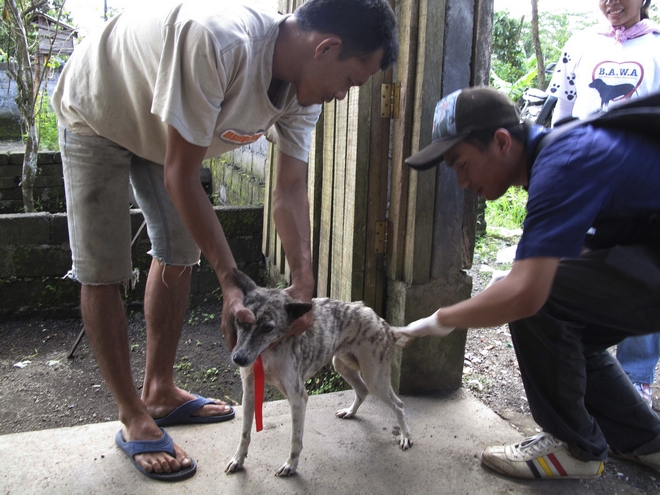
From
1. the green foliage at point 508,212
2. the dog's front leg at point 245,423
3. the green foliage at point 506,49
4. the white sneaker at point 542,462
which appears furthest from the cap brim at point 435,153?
the green foliage at point 506,49

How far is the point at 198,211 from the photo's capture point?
245 centimetres

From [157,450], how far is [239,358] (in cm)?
80

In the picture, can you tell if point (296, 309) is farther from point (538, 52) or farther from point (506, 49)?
point (506, 49)

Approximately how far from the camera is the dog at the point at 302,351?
101 inches

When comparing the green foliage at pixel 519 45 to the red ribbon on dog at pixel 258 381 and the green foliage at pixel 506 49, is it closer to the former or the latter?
the green foliage at pixel 506 49

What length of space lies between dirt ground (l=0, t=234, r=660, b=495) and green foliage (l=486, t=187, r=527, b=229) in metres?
4.13

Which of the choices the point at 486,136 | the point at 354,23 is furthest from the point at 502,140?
the point at 354,23

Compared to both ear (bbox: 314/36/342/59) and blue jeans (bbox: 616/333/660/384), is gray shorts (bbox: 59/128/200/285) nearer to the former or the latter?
ear (bbox: 314/36/342/59)

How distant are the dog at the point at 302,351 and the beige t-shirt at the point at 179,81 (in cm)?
77

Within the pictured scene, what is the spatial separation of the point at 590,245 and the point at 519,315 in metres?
0.71

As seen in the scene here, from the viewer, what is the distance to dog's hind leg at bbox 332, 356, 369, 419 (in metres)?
3.38

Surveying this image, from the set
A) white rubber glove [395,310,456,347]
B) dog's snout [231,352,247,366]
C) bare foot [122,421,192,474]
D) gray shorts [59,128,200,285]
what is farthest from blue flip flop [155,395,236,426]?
white rubber glove [395,310,456,347]

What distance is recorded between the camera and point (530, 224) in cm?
206

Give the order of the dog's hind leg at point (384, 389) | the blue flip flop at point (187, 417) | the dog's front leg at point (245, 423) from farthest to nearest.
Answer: the blue flip flop at point (187, 417) → the dog's hind leg at point (384, 389) → the dog's front leg at point (245, 423)
